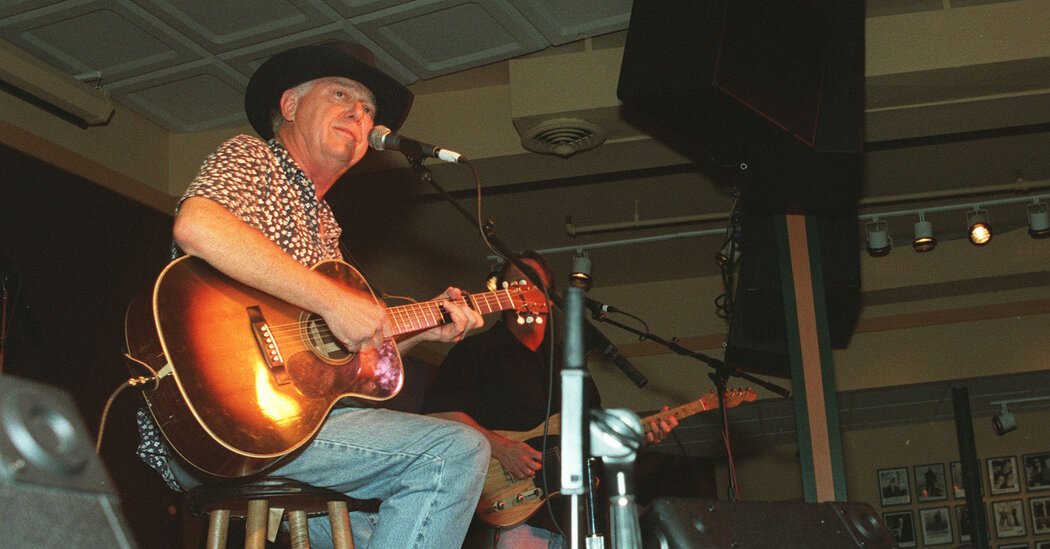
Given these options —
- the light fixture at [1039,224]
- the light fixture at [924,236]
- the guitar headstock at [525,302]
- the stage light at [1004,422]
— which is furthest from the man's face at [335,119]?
the stage light at [1004,422]

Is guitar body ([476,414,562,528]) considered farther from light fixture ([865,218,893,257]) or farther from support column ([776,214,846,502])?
light fixture ([865,218,893,257])

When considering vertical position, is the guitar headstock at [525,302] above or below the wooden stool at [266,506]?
above

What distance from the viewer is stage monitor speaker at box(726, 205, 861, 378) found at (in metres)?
5.15

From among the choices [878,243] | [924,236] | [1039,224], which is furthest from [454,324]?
[1039,224]

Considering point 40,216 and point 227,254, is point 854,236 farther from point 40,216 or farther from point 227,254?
point 40,216

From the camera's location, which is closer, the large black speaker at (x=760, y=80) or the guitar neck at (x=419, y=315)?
the guitar neck at (x=419, y=315)

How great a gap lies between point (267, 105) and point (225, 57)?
249 cm

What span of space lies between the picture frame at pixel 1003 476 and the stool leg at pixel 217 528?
10.8m

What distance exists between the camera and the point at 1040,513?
11.2m

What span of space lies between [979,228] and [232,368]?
21.6ft

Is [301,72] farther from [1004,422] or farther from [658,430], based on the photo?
[1004,422]

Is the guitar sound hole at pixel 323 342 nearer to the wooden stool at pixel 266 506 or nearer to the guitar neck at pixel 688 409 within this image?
the wooden stool at pixel 266 506

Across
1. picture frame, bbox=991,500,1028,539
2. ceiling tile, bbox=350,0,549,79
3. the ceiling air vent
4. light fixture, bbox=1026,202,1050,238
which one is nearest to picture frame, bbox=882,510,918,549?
picture frame, bbox=991,500,1028,539

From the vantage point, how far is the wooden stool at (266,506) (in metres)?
2.18
